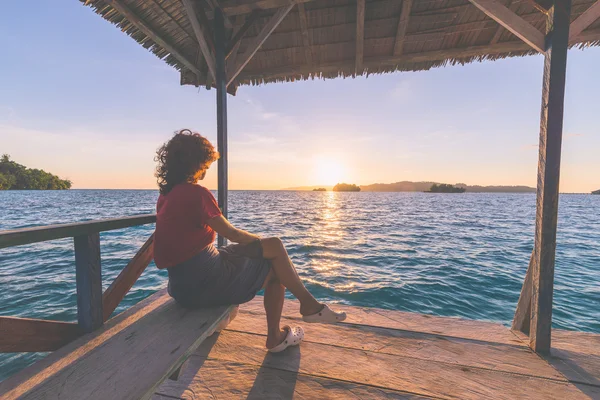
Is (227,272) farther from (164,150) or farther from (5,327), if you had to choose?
(5,327)

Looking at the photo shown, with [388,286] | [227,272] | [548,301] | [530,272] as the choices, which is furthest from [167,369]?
[388,286]

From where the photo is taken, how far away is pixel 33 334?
5.29 feet

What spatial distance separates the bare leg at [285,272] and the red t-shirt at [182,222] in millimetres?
469

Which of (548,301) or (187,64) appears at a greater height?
(187,64)

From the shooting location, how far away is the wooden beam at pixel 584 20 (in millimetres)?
2098

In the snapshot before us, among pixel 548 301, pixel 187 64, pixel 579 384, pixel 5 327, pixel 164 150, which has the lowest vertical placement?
pixel 579 384

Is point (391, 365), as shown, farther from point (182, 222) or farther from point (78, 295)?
point (78, 295)

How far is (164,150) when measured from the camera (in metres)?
1.95

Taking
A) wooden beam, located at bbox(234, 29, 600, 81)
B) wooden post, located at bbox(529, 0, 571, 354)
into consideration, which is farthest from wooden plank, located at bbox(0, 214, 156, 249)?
wooden post, located at bbox(529, 0, 571, 354)

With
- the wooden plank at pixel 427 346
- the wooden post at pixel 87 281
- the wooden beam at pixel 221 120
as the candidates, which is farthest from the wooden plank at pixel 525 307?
the wooden post at pixel 87 281

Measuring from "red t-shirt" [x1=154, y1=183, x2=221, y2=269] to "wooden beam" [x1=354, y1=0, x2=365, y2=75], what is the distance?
9.33 feet

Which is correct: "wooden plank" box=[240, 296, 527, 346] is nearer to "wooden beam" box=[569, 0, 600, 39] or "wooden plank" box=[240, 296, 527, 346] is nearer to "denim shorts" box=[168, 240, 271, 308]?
"denim shorts" box=[168, 240, 271, 308]

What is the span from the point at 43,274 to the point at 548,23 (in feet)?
37.5

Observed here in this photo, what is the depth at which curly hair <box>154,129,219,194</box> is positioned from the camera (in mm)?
1894
